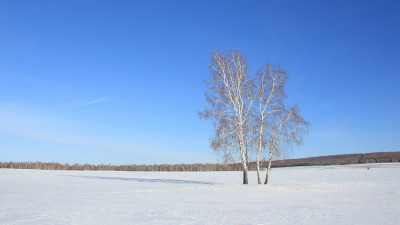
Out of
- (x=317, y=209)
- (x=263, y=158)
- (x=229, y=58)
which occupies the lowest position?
(x=317, y=209)

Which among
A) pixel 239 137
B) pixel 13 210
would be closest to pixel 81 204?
pixel 13 210

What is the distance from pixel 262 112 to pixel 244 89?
250 centimetres

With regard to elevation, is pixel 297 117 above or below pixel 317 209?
above

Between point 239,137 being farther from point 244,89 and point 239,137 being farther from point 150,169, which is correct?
point 150,169

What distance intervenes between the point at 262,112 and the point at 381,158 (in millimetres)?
69248

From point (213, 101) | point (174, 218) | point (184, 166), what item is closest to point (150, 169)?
point (184, 166)

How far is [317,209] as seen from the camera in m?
14.3

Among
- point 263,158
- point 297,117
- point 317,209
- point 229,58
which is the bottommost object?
point 317,209

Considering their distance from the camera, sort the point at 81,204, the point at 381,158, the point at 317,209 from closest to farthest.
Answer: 1. the point at 317,209
2. the point at 81,204
3. the point at 381,158

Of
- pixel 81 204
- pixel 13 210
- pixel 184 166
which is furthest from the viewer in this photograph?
pixel 184 166

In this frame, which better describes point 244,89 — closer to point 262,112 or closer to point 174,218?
point 262,112

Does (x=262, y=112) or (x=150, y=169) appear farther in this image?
(x=150, y=169)

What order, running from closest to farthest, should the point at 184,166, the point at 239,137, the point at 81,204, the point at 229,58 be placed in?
the point at 81,204, the point at 239,137, the point at 229,58, the point at 184,166

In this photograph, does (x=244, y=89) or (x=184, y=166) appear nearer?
(x=244, y=89)
